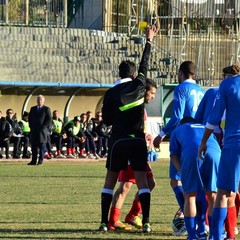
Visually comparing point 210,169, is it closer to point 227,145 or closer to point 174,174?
point 227,145

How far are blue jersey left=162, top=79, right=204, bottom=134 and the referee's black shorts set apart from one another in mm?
457

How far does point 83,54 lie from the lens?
41594mm

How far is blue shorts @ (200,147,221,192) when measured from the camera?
1074 centimetres

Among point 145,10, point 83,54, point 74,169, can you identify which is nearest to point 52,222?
point 74,169

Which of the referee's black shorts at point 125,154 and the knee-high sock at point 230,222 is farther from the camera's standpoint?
the referee's black shorts at point 125,154

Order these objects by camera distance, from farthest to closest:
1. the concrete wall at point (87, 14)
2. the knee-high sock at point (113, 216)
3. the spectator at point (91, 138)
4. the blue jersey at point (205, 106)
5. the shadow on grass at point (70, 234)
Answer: the concrete wall at point (87, 14) → the spectator at point (91, 138) → the knee-high sock at point (113, 216) → the blue jersey at point (205, 106) → the shadow on grass at point (70, 234)

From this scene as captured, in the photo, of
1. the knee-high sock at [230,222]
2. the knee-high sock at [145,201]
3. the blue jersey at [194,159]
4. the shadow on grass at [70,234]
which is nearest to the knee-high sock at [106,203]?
the shadow on grass at [70,234]

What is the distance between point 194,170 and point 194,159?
0.41ft

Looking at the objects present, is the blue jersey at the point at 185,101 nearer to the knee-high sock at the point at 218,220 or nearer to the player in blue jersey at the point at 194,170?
the player in blue jersey at the point at 194,170

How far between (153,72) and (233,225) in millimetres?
31144

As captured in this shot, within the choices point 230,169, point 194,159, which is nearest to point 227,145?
point 230,169

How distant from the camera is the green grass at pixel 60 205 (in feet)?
39.3

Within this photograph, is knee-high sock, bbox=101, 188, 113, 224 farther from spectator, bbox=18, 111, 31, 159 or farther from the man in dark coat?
spectator, bbox=18, 111, 31, 159

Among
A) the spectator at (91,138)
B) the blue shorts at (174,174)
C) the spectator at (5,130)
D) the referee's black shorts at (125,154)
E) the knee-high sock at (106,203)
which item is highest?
the referee's black shorts at (125,154)
